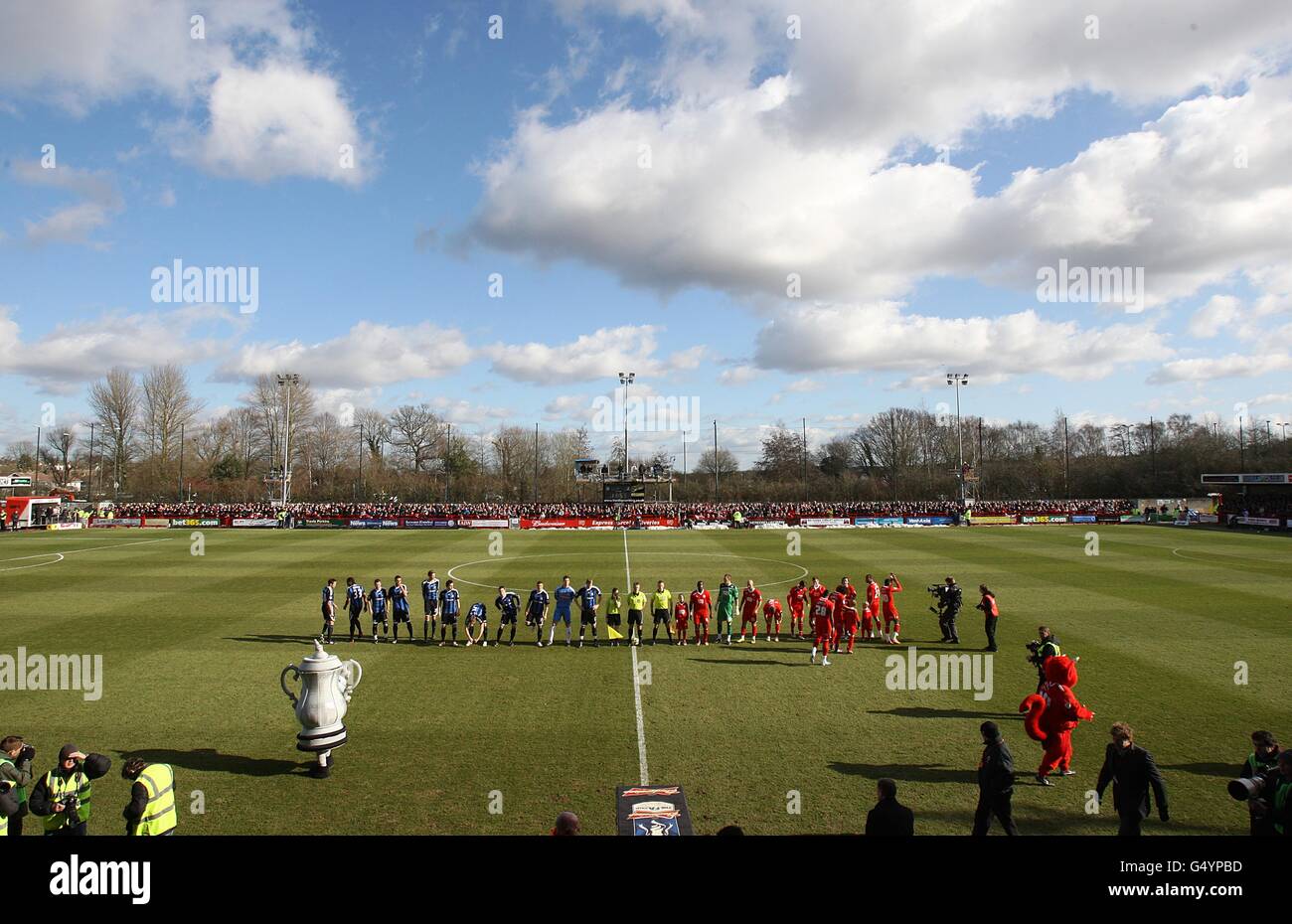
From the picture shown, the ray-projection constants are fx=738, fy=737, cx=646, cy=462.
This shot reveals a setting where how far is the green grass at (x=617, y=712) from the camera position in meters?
8.91

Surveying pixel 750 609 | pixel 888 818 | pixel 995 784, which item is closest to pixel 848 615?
pixel 750 609

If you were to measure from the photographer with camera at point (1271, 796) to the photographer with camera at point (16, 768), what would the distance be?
10.5 metres

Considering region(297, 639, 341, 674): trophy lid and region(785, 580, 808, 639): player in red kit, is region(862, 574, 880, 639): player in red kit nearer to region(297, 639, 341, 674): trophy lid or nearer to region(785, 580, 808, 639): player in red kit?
region(785, 580, 808, 639): player in red kit

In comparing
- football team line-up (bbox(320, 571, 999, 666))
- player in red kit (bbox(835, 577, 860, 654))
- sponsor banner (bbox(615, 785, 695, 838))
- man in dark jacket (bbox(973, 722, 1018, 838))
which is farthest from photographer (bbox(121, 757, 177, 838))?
player in red kit (bbox(835, 577, 860, 654))

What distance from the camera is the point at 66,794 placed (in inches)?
275

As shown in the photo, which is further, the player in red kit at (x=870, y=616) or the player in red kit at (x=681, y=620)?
the player in red kit at (x=870, y=616)

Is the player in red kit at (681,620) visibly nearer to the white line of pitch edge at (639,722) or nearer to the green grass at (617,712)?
the green grass at (617,712)

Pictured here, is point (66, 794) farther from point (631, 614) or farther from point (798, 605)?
point (798, 605)

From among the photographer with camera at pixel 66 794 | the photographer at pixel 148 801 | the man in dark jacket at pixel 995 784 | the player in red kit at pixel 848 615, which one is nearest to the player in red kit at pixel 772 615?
the player in red kit at pixel 848 615

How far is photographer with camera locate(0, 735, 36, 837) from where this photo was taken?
6754mm

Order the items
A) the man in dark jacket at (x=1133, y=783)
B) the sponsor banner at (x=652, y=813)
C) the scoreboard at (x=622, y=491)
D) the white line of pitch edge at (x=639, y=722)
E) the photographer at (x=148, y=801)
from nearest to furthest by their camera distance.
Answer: the sponsor banner at (x=652, y=813), the photographer at (x=148, y=801), the man in dark jacket at (x=1133, y=783), the white line of pitch edge at (x=639, y=722), the scoreboard at (x=622, y=491)
